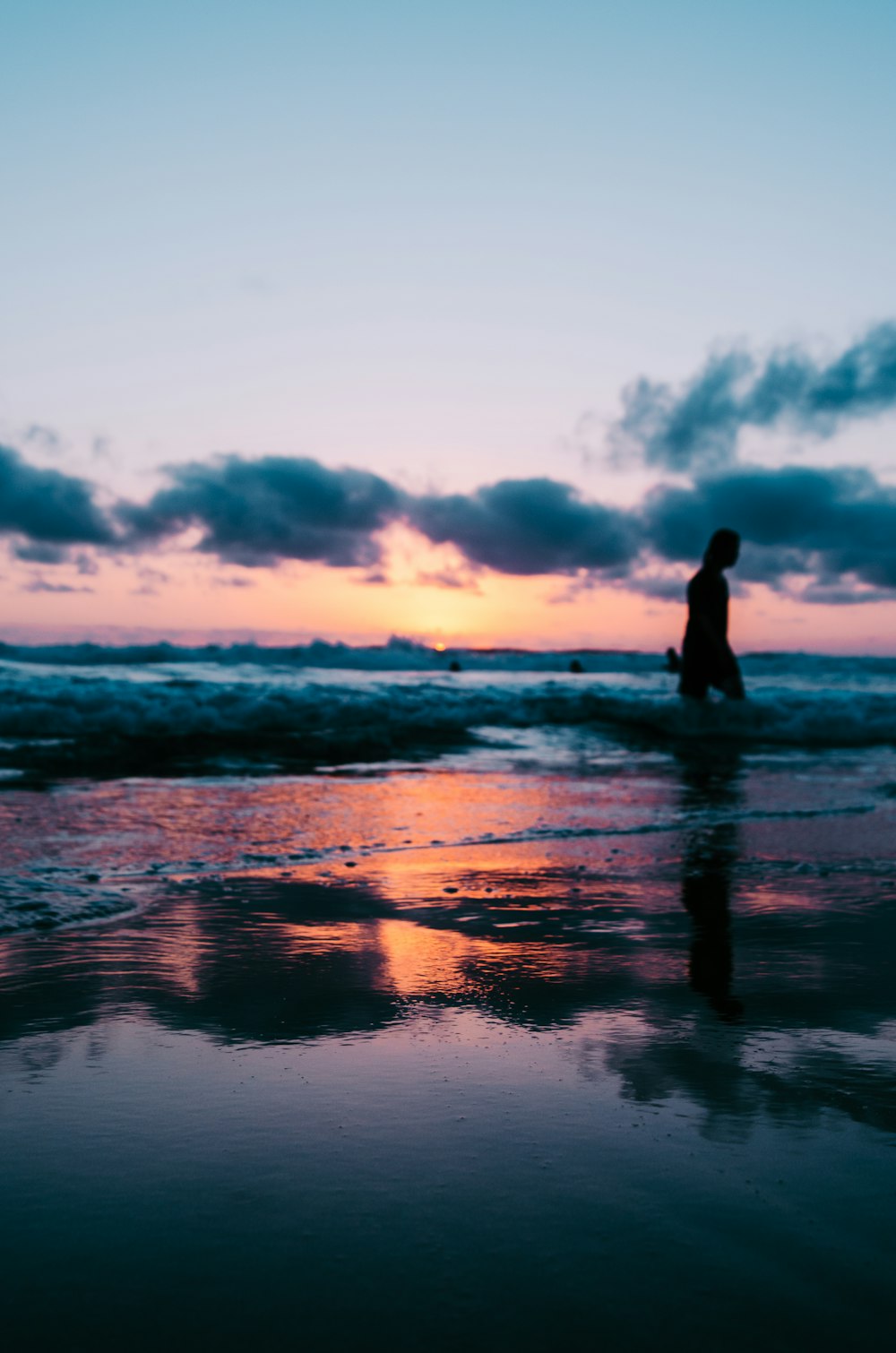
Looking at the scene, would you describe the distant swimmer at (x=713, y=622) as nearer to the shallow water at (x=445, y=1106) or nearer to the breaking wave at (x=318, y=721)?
the breaking wave at (x=318, y=721)

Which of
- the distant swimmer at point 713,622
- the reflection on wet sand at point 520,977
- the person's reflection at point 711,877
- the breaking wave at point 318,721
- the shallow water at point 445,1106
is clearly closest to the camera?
the shallow water at point 445,1106

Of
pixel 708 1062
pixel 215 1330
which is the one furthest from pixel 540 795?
pixel 215 1330

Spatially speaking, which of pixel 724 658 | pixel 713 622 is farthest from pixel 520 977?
pixel 724 658

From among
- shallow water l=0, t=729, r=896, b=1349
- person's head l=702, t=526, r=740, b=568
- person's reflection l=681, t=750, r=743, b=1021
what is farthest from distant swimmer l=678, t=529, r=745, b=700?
shallow water l=0, t=729, r=896, b=1349

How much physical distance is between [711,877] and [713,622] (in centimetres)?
901

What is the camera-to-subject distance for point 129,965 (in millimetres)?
2654

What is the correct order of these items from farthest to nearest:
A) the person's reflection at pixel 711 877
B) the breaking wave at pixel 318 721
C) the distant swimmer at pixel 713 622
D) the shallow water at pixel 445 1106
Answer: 1. the distant swimmer at pixel 713 622
2. the breaking wave at pixel 318 721
3. the person's reflection at pixel 711 877
4. the shallow water at pixel 445 1106

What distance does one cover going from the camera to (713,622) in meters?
12.7

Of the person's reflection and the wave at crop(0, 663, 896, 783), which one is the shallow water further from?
the wave at crop(0, 663, 896, 783)

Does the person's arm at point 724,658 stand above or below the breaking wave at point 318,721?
above

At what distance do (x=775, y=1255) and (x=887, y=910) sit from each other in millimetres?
2336

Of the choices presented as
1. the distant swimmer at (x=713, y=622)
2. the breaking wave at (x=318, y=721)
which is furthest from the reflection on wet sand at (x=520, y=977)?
the distant swimmer at (x=713, y=622)

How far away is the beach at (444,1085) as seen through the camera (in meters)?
1.19

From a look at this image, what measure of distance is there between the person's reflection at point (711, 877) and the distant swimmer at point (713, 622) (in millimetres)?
4576
